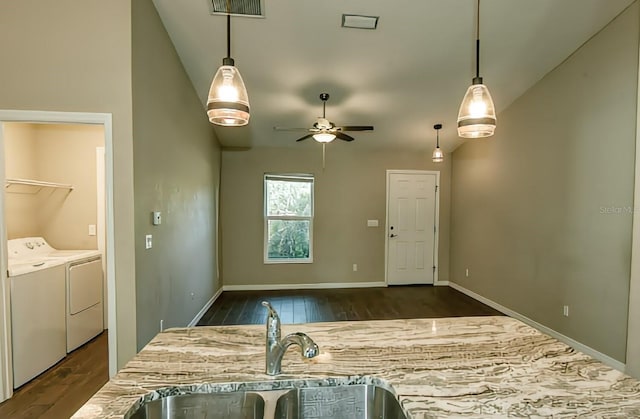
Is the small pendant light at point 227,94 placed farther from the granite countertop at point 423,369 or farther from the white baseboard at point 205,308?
the white baseboard at point 205,308

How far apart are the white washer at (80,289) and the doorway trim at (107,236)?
58 cm

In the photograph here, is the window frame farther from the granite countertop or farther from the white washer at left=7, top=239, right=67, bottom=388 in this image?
the granite countertop

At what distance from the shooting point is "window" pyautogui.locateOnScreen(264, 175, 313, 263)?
5.37 metres

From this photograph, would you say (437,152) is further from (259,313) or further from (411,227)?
(259,313)

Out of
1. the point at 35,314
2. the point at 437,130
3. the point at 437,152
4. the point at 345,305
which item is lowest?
the point at 345,305

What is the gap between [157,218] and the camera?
8.45 feet

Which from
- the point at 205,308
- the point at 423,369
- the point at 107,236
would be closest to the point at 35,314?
the point at 107,236

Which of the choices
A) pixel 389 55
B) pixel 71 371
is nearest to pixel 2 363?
pixel 71 371

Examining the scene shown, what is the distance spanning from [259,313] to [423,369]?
3.42 m

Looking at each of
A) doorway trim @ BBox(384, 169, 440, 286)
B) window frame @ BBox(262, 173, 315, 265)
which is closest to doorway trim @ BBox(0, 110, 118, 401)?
window frame @ BBox(262, 173, 315, 265)

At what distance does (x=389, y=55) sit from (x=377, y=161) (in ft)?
8.25

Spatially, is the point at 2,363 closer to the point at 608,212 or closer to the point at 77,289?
the point at 77,289

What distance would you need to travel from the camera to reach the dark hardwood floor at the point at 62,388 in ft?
6.89

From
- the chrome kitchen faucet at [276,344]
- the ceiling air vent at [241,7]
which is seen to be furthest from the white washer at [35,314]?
the ceiling air vent at [241,7]
